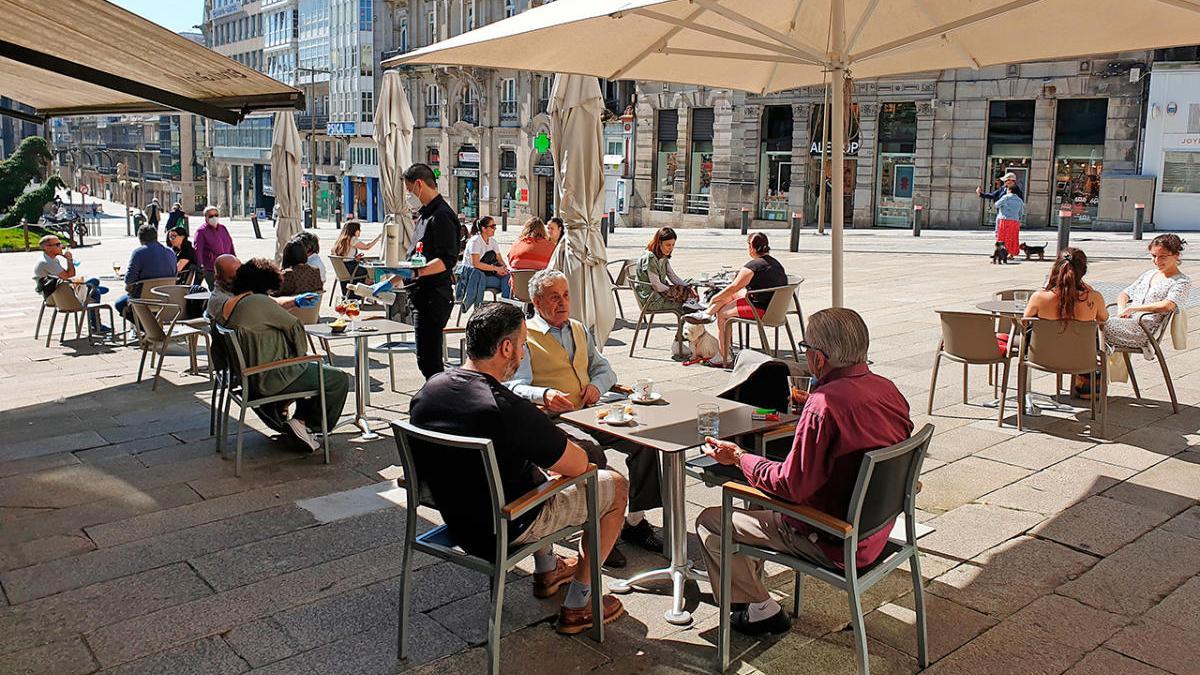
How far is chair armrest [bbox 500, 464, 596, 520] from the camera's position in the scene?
350 centimetres

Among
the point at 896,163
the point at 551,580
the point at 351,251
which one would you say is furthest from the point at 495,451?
the point at 896,163

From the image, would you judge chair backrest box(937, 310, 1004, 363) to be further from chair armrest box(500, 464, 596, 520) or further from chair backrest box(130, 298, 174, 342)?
chair backrest box(130, 298, 174, 342)

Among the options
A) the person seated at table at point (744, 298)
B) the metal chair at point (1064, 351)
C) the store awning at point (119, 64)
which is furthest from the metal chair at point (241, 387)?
the metal chair at point (1064, 351)

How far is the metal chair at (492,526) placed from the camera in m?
3.46

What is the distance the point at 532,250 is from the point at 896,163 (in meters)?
24.6

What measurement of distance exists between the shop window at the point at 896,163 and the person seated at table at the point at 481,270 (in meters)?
22.8

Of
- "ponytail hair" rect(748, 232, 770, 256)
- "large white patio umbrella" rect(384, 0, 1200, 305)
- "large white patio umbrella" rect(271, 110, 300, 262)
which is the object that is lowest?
"ponytail hair" rect(748, 232, 770, 256)

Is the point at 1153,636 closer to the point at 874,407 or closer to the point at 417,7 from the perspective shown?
the point at 874,407

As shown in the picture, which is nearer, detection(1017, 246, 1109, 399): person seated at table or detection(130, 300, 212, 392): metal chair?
detection(1017, 246, 1109, 399): person seated at table

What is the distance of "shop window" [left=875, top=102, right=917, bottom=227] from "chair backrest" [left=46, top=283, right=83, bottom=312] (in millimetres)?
26399

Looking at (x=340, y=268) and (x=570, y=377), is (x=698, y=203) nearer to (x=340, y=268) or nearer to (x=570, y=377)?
(x=340, y=268)

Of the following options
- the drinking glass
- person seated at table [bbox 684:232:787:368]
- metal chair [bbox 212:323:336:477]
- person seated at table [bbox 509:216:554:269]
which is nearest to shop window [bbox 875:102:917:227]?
person seated at table [bbox 509:216:554:269]

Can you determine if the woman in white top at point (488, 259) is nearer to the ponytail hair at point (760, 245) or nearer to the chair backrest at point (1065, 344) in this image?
the ponytail hair at point (760, 245)

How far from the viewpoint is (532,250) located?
11.0 meters
